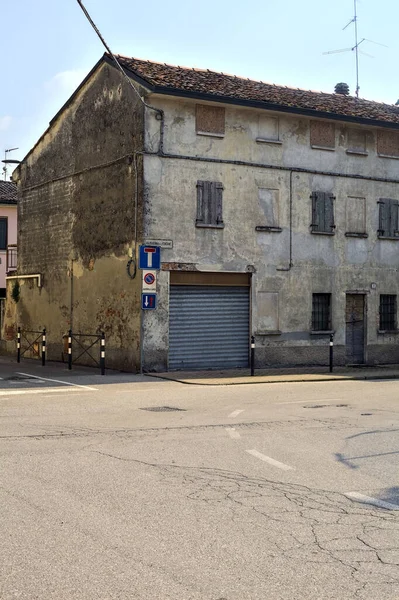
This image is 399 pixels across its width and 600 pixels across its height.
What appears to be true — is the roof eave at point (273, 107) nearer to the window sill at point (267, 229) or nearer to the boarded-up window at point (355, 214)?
the boarded-up window at point (355, 214)

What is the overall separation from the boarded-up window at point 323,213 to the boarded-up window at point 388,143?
2.85m

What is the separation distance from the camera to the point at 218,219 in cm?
2453

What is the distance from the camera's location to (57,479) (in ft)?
25.4

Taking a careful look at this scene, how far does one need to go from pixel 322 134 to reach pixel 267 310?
20.1 ft

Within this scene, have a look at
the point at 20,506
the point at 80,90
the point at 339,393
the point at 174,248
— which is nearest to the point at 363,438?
the point at 20,506

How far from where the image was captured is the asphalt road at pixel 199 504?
486cm

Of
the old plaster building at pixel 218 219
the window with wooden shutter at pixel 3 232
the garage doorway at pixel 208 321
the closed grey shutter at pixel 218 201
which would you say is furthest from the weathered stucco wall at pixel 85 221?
the window with wooden shutter at pixel 3 232

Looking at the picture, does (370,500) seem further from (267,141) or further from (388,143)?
(388,143)

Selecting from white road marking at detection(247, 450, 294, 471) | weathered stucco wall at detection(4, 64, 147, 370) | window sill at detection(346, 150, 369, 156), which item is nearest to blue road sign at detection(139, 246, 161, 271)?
weathered stucco wall at detection(4, 64, 147, 370)

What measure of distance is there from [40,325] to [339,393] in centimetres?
1474

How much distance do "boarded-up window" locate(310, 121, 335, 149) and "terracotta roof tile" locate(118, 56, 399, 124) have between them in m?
0.53

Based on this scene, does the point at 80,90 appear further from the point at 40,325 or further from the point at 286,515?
the point at 286,515

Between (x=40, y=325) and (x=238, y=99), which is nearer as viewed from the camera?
(x=238, y=99)

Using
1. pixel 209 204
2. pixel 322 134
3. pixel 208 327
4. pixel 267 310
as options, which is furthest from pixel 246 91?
pixel 208 327
